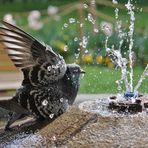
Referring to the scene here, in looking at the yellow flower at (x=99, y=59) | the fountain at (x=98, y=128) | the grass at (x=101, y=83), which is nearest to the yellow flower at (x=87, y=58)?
the yellow flower at (x=99, y=59)

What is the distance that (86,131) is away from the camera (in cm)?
299

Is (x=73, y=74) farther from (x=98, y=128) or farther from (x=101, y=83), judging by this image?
(x=101, y=83)

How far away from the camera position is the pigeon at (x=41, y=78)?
10.2 ft

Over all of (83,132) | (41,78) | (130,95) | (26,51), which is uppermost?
(26,51)

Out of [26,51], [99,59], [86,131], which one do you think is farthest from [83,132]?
[99,59]

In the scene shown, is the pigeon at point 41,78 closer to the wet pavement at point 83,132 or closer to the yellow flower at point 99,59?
the wet pavement at point 83,132

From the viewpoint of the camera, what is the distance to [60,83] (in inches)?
125

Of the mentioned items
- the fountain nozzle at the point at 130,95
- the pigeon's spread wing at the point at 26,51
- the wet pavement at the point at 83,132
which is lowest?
the wet pavement at the point at 83,132

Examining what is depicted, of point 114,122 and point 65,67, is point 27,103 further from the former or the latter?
point 114,122

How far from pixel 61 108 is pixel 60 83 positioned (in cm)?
12

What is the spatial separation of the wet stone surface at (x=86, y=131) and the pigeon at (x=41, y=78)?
0.26ft

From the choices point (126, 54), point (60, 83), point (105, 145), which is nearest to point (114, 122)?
point (105, 145)

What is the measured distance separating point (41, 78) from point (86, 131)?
342mm

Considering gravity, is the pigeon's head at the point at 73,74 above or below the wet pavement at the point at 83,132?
above
